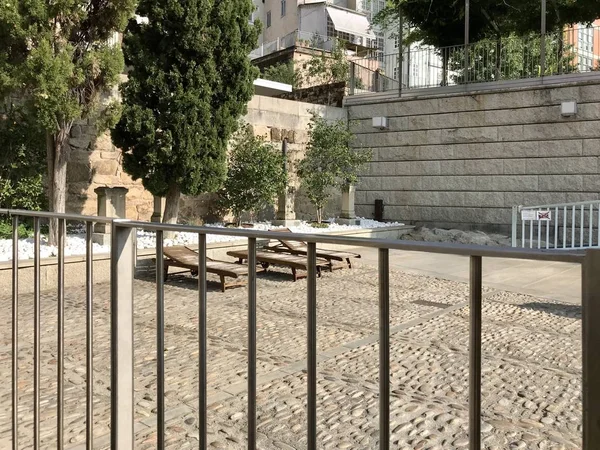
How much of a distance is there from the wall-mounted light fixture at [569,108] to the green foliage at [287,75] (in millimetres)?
11419

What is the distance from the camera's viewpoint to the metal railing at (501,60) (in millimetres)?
12711

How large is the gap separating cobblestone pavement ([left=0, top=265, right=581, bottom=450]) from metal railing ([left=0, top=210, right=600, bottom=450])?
2.34 feet

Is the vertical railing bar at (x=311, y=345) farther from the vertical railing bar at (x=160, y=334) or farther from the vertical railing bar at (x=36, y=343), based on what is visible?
the vertical railing bar at (x=36, y=343)

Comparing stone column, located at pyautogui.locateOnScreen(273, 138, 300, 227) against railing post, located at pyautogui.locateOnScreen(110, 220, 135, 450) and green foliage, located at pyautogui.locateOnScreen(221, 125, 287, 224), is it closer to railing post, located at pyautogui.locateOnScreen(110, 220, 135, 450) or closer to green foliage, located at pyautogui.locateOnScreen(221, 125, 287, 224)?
green foliage, located at pyautogui.locateOnScreen(221, 125, 287, 224)

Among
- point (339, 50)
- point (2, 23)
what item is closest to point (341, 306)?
point (2, 23)

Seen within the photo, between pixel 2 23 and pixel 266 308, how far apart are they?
4.86 metres

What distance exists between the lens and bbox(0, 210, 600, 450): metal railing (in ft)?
2.95

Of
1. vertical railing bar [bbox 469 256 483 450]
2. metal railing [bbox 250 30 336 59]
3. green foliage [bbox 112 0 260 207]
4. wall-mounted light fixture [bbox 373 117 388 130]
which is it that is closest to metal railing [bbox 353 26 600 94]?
wall-mounted light fixture [bbox 373 117 388 130]

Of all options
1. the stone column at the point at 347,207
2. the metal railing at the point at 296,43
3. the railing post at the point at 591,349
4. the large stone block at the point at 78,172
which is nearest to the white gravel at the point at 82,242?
the stone column at the point at 347,207

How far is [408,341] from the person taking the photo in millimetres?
4574

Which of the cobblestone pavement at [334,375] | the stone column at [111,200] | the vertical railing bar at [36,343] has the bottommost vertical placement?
the cobblestone pavement at [334,375]

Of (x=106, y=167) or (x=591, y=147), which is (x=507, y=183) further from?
(x=106, y=167)

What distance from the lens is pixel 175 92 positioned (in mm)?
9086

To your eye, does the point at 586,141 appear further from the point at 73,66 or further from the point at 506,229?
the point at 73,66
